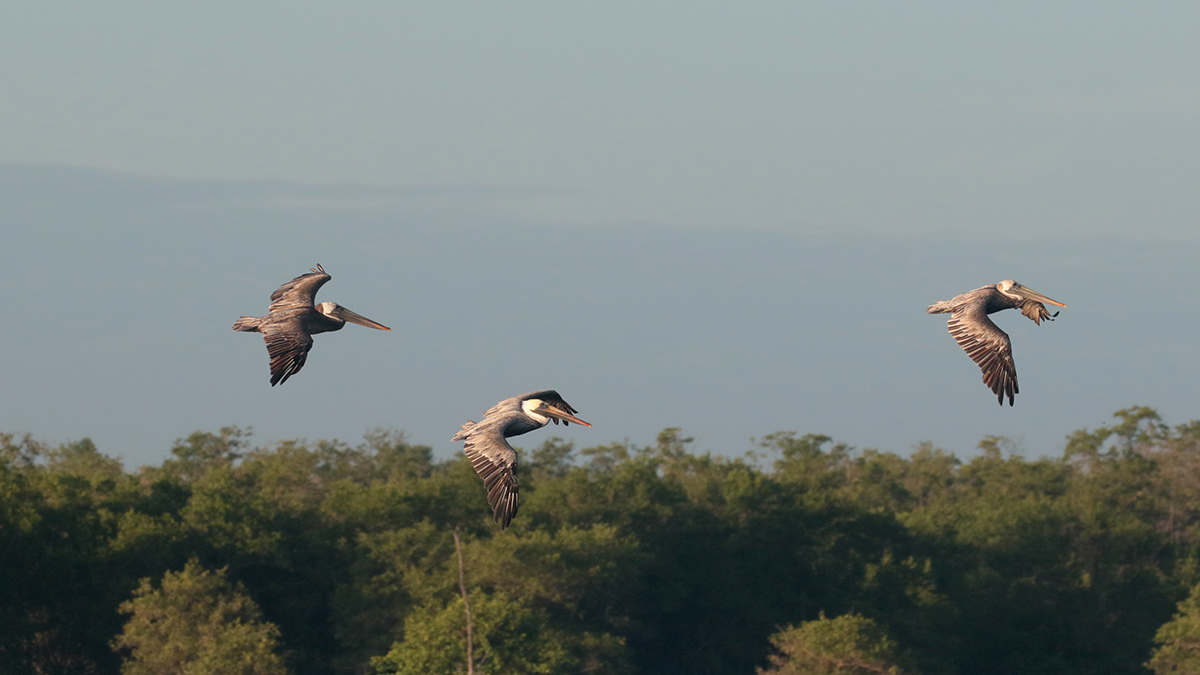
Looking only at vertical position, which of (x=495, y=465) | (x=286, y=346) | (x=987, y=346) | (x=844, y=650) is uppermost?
(x=987, y=346)

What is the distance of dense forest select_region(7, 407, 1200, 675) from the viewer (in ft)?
193

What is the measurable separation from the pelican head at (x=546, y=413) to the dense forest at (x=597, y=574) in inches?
1423

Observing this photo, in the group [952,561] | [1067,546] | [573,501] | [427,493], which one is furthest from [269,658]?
[1067,546]

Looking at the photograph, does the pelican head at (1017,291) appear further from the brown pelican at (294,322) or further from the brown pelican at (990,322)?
the brown pelican at (294,322)

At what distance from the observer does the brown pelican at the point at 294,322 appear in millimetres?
17172

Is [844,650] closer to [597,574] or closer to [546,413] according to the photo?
[597,574]

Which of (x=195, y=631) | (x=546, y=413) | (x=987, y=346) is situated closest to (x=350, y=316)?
(x=546, y=413)

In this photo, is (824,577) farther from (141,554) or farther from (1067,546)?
(141,554)

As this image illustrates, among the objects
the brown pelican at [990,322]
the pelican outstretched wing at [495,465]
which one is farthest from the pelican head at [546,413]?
the brown pelican at [990,322]

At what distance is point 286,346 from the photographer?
17500 mm

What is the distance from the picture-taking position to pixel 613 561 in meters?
68.2

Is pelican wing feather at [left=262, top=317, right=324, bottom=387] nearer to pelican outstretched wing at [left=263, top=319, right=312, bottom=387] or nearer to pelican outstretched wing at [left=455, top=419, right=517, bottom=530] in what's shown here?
pelican outstretched wing at [left=263, top=319, right=312, bottom=387]

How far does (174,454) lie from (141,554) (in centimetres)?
4201

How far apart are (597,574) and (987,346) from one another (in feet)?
160
